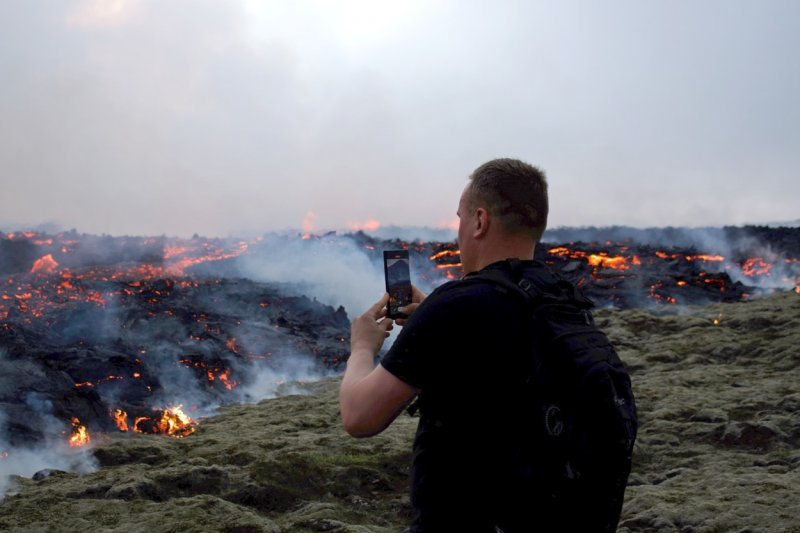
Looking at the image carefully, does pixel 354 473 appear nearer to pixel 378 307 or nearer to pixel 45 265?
pixel 378 307

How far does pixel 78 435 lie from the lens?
1055 cm

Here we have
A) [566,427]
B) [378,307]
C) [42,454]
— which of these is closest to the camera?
[566,427]

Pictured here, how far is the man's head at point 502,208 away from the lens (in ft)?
8.79

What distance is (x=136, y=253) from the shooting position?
39531 mm

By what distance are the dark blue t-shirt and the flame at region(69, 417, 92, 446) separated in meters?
9.75

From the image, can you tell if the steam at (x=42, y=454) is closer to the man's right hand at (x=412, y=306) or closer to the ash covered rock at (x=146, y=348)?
the ash covered rock at (x=146, y=348)

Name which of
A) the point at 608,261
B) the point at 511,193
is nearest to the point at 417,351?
the point at 511,193

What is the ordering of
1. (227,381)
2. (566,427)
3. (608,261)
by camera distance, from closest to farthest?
(566,427) → (227,381) → (608,261)

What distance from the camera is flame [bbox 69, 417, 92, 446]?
10344mm

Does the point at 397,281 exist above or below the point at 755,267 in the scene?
above

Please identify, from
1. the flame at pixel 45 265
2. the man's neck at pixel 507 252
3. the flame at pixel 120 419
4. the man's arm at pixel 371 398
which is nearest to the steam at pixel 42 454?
the flame at pixel 120 419

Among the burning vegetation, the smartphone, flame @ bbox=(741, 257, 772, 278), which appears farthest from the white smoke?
flame @ bbox=(741, 257, 772, 278)

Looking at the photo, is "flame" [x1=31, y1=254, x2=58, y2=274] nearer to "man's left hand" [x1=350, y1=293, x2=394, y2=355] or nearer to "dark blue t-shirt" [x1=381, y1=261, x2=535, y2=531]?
"man's left hand" [x1=350, y1=293, x2=394, y2=355]

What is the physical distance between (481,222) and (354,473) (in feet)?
17.4
